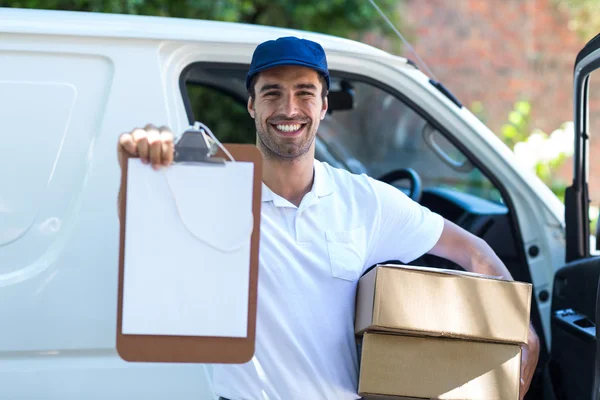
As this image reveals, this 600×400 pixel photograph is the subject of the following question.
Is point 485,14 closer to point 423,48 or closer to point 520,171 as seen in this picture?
point 423,48

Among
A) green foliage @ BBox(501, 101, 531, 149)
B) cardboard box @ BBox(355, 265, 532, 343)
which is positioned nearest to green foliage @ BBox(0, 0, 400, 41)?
green foliage @ BBox(501, 101, 531, 149)

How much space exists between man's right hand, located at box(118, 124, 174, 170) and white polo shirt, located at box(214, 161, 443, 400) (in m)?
0.56

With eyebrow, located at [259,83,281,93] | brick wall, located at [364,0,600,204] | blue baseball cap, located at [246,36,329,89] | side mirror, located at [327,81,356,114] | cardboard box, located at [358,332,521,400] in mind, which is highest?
brick wall, located at [364,0,600,204]

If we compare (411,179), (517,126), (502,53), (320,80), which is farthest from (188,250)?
(502,53)

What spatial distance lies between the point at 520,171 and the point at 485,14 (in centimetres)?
635

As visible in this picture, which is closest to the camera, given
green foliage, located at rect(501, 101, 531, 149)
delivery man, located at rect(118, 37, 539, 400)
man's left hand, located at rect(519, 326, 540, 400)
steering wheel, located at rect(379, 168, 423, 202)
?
delivery man, located at rect(118, 37, 539, 400)

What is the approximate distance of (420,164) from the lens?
26.6 feet

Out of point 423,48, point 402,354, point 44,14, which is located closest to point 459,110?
point 402,354

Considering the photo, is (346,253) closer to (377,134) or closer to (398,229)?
(398,229)

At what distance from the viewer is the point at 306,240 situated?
2.22 m

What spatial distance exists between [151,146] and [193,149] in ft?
0.28

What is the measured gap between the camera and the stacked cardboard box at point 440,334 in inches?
80.9

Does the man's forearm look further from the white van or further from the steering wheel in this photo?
the steering wheel

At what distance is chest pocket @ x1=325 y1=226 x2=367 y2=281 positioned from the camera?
221 centimetres
